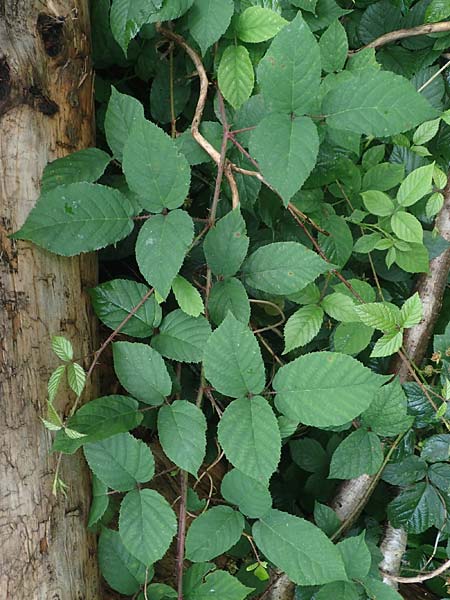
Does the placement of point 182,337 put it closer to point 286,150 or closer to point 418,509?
point 286,150

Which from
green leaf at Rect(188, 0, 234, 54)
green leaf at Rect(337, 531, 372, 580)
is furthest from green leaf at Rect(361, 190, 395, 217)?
green leaf at Rect(337, 531, 372, 580)

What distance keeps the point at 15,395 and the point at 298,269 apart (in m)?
0.54

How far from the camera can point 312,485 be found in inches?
60.0

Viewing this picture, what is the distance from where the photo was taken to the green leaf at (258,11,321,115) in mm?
914

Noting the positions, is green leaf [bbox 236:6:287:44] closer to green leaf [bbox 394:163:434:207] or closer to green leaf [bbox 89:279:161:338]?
green leaf [bbox 394:163:434:207]

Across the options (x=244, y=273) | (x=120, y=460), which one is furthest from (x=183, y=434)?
(x=244, y=273)

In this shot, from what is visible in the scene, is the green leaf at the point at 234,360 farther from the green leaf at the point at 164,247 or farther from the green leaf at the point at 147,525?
the green leaf at the point at 147,525

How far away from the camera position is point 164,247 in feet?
3.13

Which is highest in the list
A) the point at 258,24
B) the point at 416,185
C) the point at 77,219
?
the point at 258,24

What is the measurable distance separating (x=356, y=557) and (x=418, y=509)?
27cm

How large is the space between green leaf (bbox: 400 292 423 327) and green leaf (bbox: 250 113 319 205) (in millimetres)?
359

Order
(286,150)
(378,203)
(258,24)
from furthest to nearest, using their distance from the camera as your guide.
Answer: (378,203), (258,24), (286,150)

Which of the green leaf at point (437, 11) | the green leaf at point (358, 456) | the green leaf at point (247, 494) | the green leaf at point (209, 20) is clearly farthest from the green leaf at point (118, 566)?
the green leaf at point (437, 11)

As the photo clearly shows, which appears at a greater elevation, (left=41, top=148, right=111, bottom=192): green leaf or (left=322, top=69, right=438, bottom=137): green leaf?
(left=322, top=69, right=438, bottom=137): green leaf
